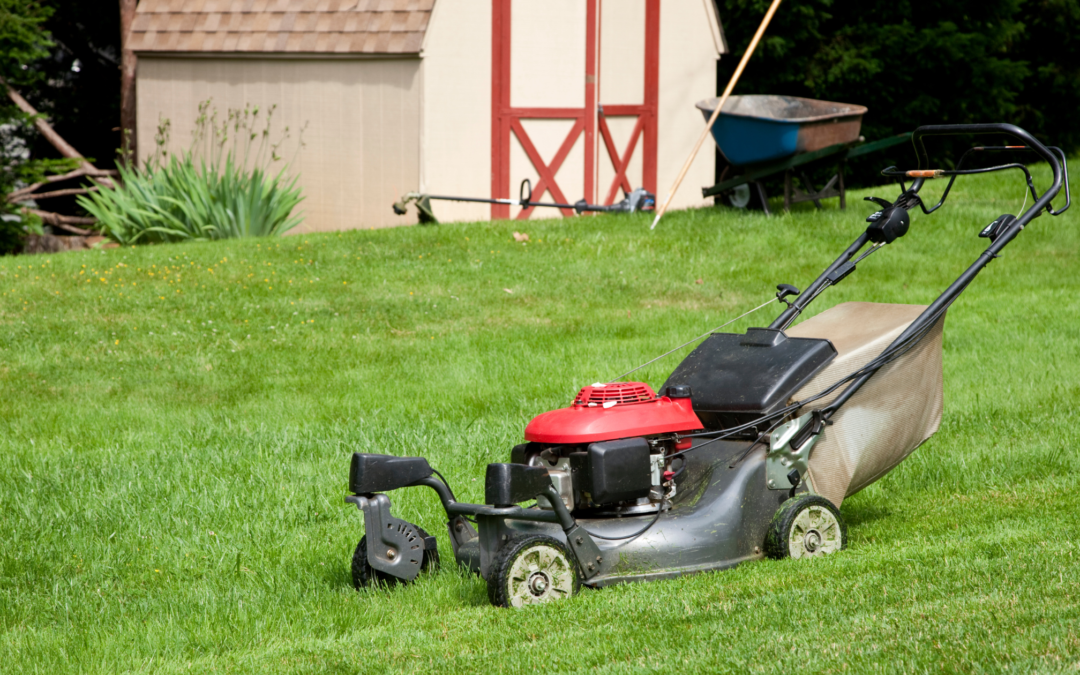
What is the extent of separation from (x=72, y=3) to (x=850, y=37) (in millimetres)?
13705

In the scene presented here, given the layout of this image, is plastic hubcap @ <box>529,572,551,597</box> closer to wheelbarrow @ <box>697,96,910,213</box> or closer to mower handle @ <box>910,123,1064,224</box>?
mower handle @ <box>910,123,1064,224</box>

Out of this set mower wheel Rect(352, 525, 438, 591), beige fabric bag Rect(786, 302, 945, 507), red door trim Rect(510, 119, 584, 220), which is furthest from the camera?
red door trim Rect(510, 119, 584, 220)

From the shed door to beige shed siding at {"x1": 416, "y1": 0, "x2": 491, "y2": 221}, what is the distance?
139 mm

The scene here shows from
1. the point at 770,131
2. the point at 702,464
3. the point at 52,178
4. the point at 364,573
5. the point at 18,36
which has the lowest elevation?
the point at 364,573

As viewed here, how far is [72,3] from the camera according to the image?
21328 mm

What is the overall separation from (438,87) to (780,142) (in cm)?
412

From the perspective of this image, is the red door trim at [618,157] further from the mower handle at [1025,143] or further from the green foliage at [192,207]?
the mower handle at [1025,143]

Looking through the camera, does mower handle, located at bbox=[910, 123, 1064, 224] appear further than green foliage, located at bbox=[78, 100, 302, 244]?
No

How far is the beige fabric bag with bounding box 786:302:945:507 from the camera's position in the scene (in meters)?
4.91

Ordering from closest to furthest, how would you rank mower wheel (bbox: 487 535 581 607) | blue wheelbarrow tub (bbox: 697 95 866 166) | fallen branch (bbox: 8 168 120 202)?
mower wheel (bbox: 487 535 581 607) < blue wheelbarrow tub (bbox: 697 95 866 166) < fallen branch (bbox: 8 168 120 202)

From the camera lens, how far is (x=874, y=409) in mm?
4969

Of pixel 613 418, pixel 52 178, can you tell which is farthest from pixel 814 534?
pixel 52 178

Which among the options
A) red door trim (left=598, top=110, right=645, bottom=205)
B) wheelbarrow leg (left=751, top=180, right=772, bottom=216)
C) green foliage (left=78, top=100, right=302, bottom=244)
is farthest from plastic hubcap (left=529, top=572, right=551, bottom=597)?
red door trim (left=598, top=110, right=645, bottom=205)

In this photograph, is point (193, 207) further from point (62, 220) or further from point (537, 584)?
point (537, 584)
